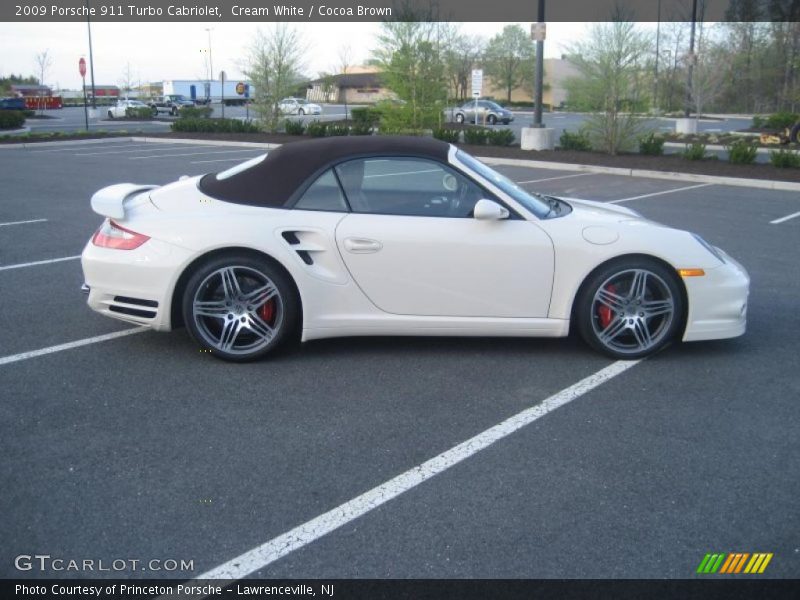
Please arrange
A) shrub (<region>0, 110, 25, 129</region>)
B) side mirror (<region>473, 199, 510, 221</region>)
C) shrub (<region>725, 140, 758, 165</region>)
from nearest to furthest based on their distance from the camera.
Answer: side mirror (<region>473, 199, 510, 221</region>) < shrub (<region>725, 140, 758, 165</region>) < shrub (<region>0, 110, 25, 129</region>)

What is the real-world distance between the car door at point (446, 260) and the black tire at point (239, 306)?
0.48m

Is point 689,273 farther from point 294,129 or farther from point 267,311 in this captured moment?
point 294,129

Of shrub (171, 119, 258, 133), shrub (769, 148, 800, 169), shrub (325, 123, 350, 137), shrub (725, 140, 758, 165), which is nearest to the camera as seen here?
shrub (769, 148, 800, 169)

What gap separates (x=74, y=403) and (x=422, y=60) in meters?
21.7

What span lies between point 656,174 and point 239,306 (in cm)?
1457

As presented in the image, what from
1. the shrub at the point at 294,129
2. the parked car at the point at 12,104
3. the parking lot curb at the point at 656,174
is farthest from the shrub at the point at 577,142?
the parked car at the point at 12,104

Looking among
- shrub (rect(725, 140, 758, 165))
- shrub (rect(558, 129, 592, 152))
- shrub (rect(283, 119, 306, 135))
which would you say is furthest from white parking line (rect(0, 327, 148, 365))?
shrub (rect(283, 119, 306, 135))

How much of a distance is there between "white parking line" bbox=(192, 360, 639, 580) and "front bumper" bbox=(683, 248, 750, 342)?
0.86 meters

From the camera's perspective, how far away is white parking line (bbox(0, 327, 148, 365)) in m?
5.29

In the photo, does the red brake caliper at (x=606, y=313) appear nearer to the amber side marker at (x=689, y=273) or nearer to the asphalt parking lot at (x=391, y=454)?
the asphalt parking lot at (x=391, y=454)

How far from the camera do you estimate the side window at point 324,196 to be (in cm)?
536

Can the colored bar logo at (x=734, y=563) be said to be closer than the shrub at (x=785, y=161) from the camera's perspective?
Yes

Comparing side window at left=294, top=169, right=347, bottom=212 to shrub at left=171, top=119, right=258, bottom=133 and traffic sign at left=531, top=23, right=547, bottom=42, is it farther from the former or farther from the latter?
shrub at left=171, top=119, right=258, bottom=133

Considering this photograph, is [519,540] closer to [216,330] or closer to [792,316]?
[216,330]
